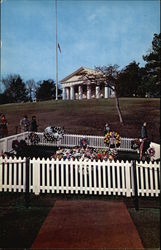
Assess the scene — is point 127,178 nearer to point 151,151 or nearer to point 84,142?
point 151,151

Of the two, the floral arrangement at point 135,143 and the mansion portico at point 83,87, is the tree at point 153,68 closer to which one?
the mansion portico at point 83,87

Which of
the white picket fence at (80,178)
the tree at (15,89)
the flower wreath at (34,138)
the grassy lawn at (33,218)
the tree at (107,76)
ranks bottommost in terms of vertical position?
the grassy lawn at (33,218)

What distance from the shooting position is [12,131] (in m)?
4.72

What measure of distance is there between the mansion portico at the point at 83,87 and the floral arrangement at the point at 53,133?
1137 millimetres

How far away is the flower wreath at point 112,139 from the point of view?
4598 millimetres

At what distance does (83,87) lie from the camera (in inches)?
202

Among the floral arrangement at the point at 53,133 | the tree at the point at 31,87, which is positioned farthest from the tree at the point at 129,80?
the tree at the point at 31,87

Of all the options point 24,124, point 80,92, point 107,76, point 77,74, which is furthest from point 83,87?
point 24,124

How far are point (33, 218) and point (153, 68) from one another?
11.6 ft

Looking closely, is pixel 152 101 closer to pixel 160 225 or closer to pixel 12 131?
pixel 160 225

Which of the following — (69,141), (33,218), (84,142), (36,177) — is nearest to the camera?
(33,218)

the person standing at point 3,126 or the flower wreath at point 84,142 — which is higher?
the person standing at point 3,126

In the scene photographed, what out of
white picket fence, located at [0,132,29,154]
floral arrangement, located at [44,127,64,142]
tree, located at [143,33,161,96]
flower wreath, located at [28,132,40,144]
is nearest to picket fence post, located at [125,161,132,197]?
tree, located at [143,33,161,96]

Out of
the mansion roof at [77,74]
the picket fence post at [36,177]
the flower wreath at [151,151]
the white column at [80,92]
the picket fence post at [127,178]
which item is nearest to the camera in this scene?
the picket fence post at [127,178]
